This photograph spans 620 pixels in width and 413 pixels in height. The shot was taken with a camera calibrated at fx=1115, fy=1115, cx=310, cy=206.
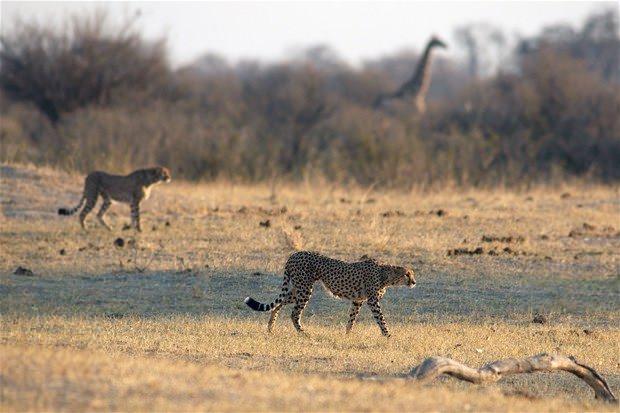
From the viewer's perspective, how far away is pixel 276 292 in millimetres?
14031

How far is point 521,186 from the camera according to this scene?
25.3m

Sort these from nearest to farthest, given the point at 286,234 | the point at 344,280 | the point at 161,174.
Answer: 1. the point at 344,280
2. the point at 286,234
3. the point at 161,174

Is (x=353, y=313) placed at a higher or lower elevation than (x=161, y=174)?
lower

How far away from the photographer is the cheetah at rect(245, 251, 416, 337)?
11.3m

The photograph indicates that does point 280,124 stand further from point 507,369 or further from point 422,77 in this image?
point 507,369

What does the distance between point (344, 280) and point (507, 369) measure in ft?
8.31

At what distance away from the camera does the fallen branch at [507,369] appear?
8750mm

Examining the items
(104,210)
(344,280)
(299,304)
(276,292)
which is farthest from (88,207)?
(344,280)

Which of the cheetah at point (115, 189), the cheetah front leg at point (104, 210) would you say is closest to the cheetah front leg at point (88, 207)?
the cheetah at point (115, 189)

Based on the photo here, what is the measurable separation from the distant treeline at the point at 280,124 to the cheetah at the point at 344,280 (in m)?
13.2

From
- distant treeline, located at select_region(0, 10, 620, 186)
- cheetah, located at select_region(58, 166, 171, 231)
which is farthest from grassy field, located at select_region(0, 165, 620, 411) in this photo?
distant treeline, located at select_region(0, 10, 620, 186)

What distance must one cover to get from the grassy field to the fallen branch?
5.0 inches

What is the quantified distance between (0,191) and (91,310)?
8730 mm

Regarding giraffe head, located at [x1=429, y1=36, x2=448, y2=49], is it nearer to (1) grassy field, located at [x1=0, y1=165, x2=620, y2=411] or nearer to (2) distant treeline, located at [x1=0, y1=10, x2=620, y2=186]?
(2) distant treeline, located at [x1=0, y1=10, x2=620, y2=186]
